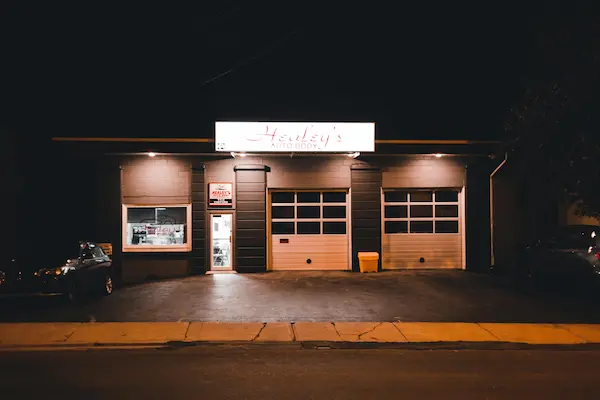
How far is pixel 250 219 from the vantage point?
15703mm

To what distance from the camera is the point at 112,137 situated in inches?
577

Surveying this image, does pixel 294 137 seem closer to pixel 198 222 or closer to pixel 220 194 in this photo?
pixel 220 194

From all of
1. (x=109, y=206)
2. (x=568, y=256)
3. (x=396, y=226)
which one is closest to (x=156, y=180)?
(x=109, y=206)

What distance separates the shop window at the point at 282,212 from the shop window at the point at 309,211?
0.86 feet

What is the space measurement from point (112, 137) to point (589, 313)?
13014 millimetres

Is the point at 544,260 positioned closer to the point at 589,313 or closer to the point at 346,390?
the point at 589,313

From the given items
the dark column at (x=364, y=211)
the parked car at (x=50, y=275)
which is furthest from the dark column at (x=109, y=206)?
the dark column at (x=364, y=211)

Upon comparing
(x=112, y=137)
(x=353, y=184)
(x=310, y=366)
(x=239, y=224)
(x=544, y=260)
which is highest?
(x=112, y=137)

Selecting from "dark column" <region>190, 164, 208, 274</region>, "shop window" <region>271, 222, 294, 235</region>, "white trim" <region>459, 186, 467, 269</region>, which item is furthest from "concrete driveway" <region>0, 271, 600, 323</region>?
"shop window" <region>271, 222, 294, 235</region>

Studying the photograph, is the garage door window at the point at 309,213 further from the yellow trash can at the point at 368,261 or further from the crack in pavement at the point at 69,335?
the crack in pavement at the point at 69,335

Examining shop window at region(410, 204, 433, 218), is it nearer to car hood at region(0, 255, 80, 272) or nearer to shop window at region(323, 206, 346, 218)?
shop window at region(323, 206, 346, 218)

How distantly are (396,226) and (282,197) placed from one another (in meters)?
3.88

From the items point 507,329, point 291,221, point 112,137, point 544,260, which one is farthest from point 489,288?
point 112,137

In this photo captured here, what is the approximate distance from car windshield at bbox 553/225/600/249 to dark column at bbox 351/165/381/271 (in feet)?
17.2
